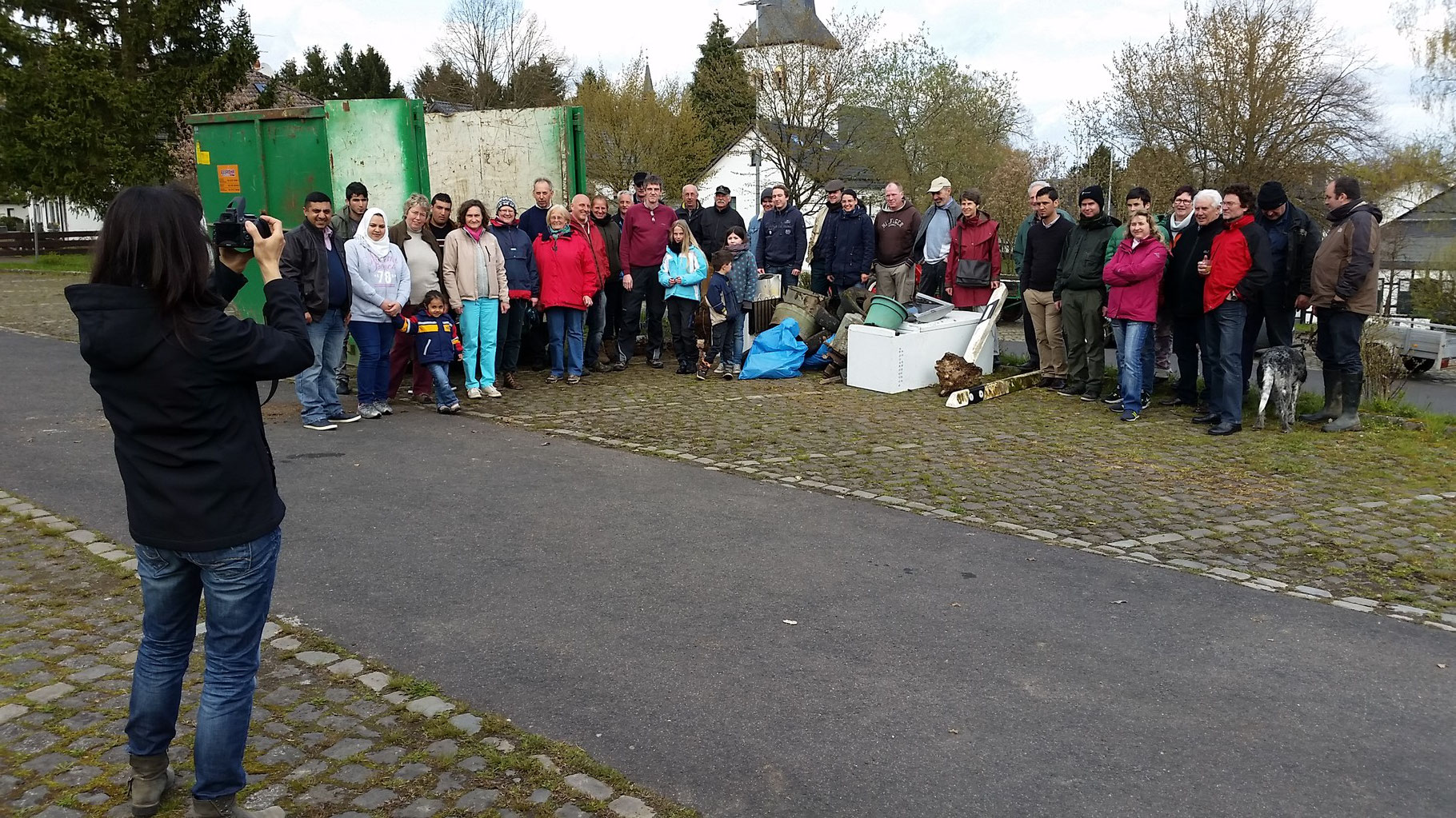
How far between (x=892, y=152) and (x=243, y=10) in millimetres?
21567

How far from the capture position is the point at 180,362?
298 centimetres

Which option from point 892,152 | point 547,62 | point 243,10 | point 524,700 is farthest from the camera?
point 547,62

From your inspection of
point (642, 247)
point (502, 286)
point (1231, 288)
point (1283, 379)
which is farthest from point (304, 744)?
point (642, 247)

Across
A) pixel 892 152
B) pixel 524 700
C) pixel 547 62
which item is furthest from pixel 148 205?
pixel 547 62

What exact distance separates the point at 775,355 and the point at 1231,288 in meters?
5.10

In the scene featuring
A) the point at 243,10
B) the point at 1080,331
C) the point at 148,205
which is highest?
the point at 243,10

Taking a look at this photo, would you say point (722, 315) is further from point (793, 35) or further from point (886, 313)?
point (793, 35)

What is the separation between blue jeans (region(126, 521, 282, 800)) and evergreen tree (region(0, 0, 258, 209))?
29372mm

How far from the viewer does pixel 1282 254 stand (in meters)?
9.32

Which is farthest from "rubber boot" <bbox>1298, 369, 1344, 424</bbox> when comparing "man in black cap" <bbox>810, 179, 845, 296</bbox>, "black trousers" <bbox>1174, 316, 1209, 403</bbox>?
"man in black cap" <bbox>810, 179, 845, 296</bbox>

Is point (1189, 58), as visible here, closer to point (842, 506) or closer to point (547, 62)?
point (842, 506)

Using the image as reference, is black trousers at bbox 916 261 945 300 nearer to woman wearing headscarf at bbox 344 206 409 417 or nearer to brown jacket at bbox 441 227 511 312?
brown jacket at bbox 441 227 511 312

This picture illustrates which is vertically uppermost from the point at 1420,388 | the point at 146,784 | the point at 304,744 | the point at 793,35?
the point at 793,35

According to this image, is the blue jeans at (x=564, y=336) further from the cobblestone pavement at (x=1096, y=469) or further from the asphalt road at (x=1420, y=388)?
the asphalt road at (x=1420, y=388)
